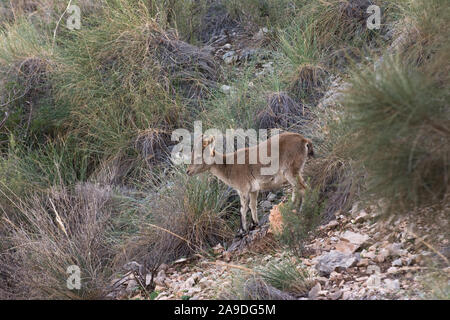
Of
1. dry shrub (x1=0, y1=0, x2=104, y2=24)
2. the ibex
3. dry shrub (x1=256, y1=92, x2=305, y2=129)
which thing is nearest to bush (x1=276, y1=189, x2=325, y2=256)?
the ibex

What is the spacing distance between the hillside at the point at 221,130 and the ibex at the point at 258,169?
262mm

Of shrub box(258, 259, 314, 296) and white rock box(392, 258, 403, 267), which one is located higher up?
white rock box(392, 258, 403, 267)

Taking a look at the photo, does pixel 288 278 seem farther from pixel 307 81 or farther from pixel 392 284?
pixel 307 81

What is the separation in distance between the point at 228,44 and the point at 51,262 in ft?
20.2

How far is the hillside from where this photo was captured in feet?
17.2

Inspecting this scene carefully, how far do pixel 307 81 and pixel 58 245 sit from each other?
454 cm

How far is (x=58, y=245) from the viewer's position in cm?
730

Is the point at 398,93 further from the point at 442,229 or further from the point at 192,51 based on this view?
the point at 192,51

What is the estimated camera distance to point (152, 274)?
277 inches

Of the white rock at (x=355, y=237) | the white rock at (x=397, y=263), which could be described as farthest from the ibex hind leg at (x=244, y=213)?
the white rock at (x=397, y=263)

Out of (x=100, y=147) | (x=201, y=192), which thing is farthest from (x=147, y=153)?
(x=201, y=192)

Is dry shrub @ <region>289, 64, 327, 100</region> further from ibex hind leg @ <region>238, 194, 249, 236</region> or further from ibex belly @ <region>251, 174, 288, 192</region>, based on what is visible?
ibex hind leg @ <region>238, 194, 249, 236</region>

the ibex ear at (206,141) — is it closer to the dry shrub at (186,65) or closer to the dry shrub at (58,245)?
the dry shrub at (58,245)

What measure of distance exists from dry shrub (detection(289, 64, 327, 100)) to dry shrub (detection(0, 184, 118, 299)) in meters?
3.20
